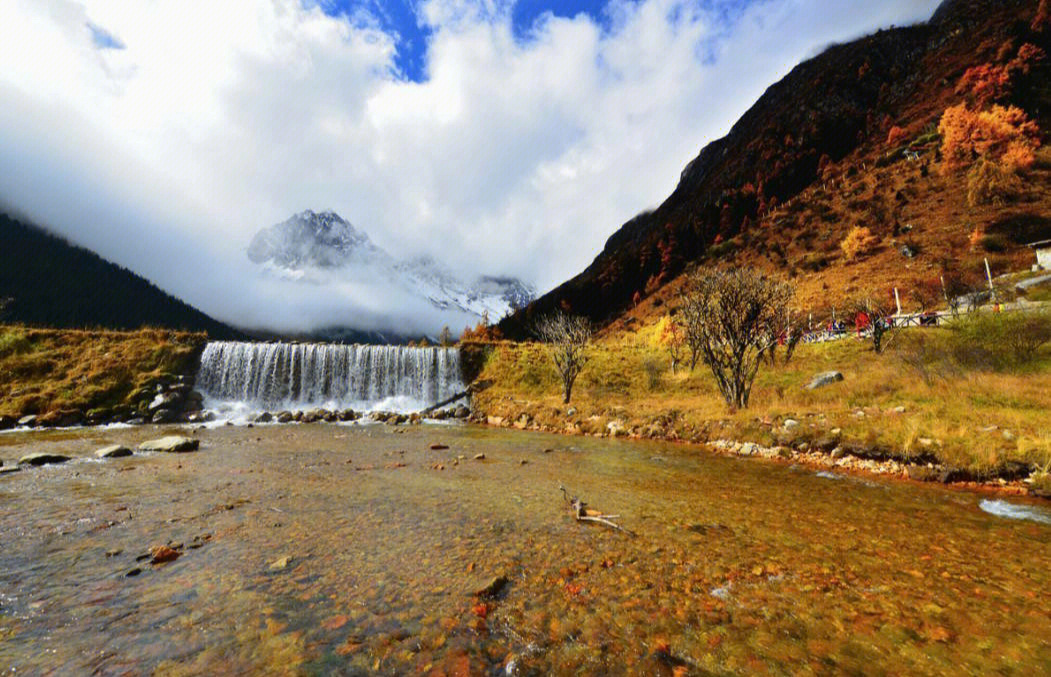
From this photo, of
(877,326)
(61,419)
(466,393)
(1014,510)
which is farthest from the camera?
(466,393)

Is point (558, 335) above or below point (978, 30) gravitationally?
below

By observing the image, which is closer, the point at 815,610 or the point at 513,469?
the point at 815,610

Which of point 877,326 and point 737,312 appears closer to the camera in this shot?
point 737,312

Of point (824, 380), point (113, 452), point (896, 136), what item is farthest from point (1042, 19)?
point (113, 452)

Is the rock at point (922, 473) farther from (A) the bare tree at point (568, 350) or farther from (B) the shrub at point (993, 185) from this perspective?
(B) the shrub at point (993, 185)

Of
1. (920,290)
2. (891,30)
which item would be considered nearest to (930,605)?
(920,290)

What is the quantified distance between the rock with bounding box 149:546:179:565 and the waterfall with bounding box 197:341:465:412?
1421 inches

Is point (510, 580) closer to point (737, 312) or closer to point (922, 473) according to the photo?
point (922, 473)

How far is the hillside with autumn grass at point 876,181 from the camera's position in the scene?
196 feet

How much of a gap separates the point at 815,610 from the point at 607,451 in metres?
13.3

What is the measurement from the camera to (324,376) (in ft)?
146

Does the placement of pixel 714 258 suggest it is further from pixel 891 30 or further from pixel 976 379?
pixel 891 30

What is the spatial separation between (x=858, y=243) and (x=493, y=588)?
8503 cm

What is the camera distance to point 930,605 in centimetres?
510
